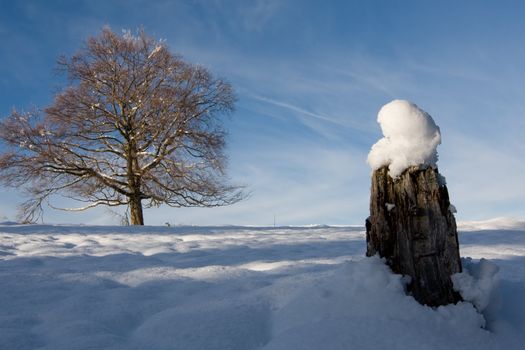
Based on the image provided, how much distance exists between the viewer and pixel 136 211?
14062 mm

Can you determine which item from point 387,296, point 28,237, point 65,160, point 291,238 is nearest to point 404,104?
point 387,296

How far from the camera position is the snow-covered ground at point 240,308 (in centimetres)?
259

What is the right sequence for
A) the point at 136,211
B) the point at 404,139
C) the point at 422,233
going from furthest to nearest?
the point at 136,211 < the point at 404,139 < the point at 422,233

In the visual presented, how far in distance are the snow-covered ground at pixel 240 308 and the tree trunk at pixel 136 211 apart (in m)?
9.08

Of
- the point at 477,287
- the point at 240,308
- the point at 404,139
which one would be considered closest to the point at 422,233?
the point at 477,287

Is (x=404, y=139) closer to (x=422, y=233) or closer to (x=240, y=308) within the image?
(x=422, y=233)

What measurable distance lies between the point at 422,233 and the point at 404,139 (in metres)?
0.66

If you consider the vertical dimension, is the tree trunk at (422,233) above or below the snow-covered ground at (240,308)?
above

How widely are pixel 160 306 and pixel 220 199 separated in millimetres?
11813

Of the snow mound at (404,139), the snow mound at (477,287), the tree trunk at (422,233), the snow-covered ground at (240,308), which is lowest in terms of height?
the snow-covered ground at (240,308)

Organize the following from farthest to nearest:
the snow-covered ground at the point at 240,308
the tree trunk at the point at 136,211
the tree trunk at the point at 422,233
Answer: the tree trunk at the point at 136,211 → the tree trunk at the point at 422,233 → the snow-covered ground at the point at 240,308

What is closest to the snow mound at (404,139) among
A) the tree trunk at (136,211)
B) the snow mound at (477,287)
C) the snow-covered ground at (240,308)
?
the snow-covered ground at (240,308)

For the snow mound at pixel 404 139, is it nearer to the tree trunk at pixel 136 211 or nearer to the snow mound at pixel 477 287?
the snow mound at pixel 477 287

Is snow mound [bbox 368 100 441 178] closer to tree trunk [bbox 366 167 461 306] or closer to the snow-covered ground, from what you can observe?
tree trunk [bbox 366 167 461 306]
